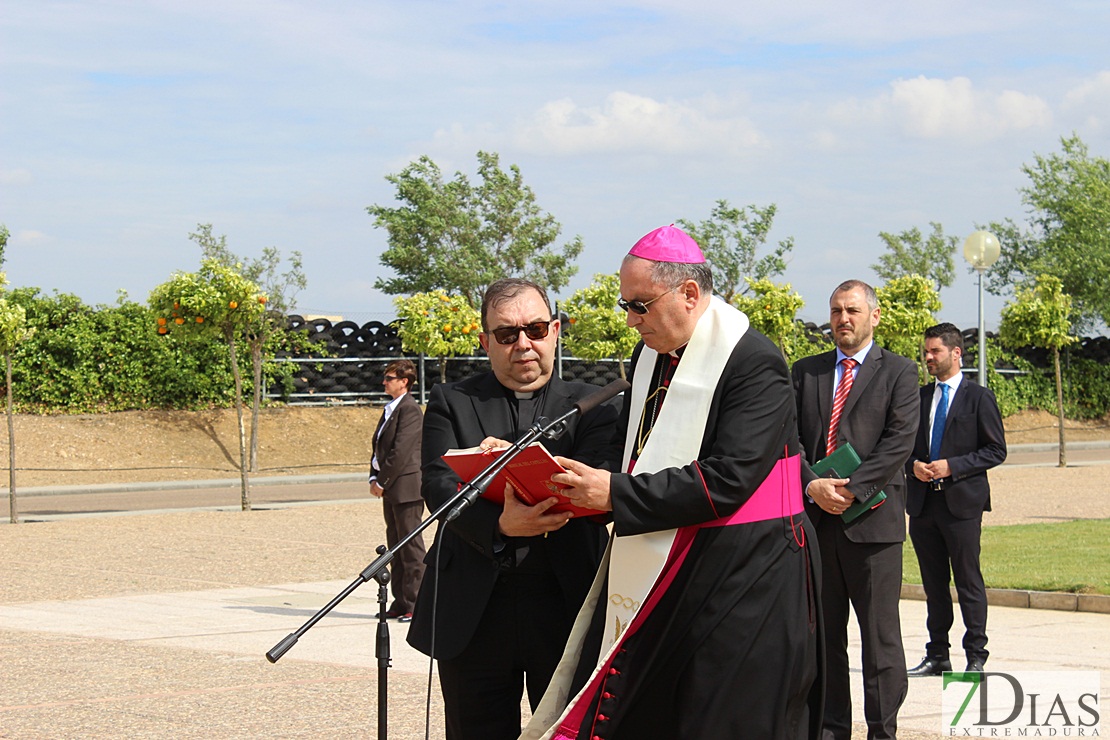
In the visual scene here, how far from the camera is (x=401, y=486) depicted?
11.1 meters

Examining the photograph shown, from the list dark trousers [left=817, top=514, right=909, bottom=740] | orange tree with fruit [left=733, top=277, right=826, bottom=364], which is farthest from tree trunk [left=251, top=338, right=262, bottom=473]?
dark trousers [left=817, top=514, right=909, bottom=740]

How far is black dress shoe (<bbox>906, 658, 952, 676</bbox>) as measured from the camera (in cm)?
784

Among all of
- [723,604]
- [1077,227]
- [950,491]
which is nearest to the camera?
[723,604]

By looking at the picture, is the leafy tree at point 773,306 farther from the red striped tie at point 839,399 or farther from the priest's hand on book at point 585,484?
the priest's hand on book at point 585,484

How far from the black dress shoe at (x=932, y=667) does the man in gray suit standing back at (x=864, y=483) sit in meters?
1.62

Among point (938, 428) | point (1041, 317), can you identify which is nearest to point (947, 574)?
point (938, 428)

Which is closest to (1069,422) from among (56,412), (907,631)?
(56,412)

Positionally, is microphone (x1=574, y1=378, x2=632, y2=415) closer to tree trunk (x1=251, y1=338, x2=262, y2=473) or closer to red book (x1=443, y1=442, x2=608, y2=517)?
red book (x1=443, y1=442, x2=608, y2=517)

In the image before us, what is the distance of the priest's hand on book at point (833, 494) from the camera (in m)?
6.10

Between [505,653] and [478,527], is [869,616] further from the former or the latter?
[478,527]

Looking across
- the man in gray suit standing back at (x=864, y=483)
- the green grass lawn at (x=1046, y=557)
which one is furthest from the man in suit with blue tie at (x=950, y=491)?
the green grass lawn at (x=1046, y=557)

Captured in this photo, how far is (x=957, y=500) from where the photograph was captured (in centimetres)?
802

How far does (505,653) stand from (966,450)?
4706mm

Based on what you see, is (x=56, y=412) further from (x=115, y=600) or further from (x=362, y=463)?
(x=115, y=600)
